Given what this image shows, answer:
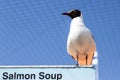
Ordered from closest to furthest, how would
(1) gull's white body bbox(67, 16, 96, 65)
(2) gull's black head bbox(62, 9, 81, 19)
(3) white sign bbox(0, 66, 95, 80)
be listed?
(3) white sign bbox(0, 66, 95, 80), (1) gull's white body bbox(67, 16, 96, 65), (2) gull's black head bbox(62, 9, 81, 19)

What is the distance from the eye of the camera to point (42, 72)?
1450 millimetres

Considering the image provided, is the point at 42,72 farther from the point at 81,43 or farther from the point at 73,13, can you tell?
the point at 73,13

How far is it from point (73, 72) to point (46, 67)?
0.17 meters

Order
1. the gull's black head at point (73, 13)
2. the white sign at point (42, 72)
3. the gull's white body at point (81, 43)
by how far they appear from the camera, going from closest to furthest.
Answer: the white sign at point (42, 72) → the gull's white body at point (81, 43) → the gull's black head at point (73, 13)

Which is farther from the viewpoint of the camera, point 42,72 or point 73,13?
point 73,13

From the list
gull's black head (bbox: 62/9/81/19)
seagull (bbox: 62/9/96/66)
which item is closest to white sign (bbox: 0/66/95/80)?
seagull (bbox: 62/9/96/66)

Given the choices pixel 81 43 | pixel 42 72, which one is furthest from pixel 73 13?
pixel 42 72

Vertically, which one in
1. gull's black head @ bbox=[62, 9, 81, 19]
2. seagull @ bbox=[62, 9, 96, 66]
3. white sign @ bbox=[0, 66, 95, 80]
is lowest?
white sign @ bbox=[0, 66, 95, 80]

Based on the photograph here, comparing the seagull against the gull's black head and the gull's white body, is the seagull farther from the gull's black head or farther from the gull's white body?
the gull's black head

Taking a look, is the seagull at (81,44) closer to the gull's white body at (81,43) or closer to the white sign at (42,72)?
the gull's white body at (81,43)

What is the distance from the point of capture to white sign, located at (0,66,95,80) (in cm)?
139

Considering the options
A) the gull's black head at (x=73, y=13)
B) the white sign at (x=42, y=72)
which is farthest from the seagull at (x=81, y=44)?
the white sign at (x=42, y=72)

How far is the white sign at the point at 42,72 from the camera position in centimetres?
139

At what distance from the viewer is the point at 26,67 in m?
1.46
